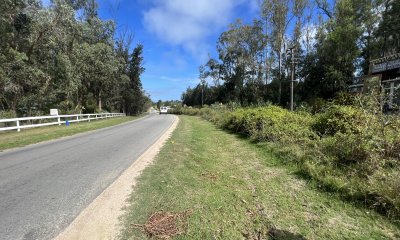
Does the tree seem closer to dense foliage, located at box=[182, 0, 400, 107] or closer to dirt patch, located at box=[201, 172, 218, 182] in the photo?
dense foliage, located at box=[182, 0, 400, 107]

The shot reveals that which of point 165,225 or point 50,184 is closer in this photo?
point 165,225

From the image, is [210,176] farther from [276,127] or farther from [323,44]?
[323,44]

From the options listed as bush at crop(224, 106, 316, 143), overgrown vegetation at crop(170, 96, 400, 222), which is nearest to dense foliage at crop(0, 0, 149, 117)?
bush at crop(224, 106, 316, 143)

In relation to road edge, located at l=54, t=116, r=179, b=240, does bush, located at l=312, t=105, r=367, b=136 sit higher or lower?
higher

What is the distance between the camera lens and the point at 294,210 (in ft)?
13.4

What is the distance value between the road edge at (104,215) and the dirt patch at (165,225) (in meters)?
0.40

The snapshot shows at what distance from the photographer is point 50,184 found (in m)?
5.29

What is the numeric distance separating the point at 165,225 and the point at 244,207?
54.0 inches

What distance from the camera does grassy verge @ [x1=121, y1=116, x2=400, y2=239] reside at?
343 centimetres

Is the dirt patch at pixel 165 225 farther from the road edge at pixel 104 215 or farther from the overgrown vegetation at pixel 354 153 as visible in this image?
the overgrown vegetation at pixel 354 153

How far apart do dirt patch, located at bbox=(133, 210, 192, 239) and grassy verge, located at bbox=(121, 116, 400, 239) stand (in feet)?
0.05

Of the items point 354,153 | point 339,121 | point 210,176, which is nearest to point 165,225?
point 210,176

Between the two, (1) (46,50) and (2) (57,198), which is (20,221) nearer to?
(2) (57,198)

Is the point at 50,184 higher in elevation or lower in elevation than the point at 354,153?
lower
